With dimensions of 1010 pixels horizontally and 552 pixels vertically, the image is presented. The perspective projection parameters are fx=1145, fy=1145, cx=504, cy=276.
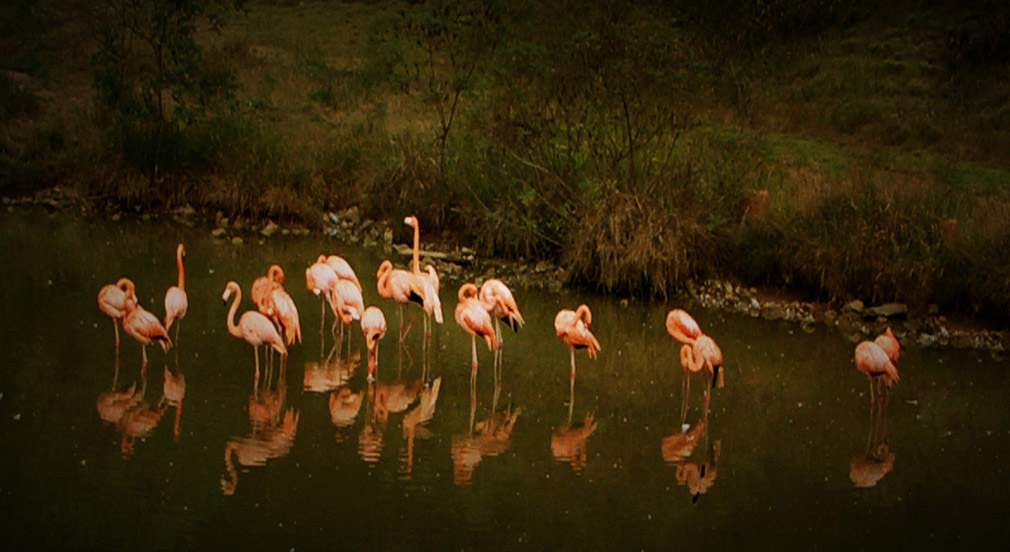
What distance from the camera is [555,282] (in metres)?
13.6

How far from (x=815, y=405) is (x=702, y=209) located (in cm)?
456

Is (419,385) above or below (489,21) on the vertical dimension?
below

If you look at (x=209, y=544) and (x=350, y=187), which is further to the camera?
(x=350, y=187)

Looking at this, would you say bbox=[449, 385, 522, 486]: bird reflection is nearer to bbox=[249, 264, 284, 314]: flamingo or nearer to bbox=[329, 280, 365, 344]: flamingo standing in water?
bbox=[329, 280, 365, 344]: flamingo standing in water

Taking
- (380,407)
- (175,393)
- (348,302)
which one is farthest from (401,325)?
(175,393)

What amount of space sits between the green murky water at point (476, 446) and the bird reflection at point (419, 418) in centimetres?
3

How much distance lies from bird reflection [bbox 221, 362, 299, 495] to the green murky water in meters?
0.02

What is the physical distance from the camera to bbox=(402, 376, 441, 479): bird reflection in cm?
776

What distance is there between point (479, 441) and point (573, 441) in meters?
0.70

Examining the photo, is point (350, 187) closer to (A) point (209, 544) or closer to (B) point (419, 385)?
(B) point (419, 385)

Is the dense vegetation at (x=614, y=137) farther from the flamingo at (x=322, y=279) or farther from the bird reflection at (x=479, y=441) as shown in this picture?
the bird reflection at (x=479, y=441)

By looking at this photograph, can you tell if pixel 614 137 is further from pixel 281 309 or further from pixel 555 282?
pixel 281 309

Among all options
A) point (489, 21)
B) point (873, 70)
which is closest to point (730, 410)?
point (489, 21)

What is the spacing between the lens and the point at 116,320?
9.43 m
